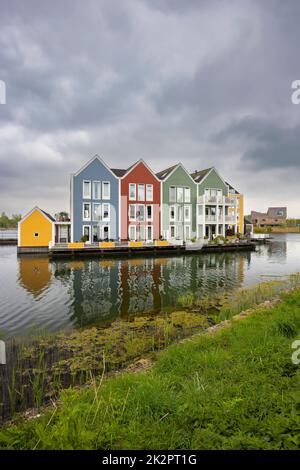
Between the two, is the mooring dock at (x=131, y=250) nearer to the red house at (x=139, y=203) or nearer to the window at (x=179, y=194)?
the red house at (x=139, y=203)

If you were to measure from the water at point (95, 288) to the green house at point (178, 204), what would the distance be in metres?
15.5

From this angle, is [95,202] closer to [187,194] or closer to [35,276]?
[187,194]

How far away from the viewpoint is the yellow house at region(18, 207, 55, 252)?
101 ft

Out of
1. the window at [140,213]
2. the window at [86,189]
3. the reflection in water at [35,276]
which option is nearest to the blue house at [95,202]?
the window at [86,189]

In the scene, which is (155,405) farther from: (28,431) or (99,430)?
(28,431)

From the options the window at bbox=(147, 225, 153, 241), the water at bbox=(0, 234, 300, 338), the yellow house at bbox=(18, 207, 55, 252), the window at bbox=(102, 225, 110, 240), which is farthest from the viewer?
the window at bbox=(147, 225, 153, 241)

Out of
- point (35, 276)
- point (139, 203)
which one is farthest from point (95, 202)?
point (35, 276)

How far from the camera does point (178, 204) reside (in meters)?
39.1

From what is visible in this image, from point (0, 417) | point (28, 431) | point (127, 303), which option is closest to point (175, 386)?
point (28, 431)

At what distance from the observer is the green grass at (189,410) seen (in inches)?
102

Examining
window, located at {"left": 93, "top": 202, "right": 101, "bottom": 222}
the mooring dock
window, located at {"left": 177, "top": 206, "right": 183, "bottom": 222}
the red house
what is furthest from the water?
window, located at {"left": 177, "top": 206, "right": 183, "bottom": 222}

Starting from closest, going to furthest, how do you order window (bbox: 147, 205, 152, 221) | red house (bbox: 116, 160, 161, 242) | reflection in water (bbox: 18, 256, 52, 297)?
reflection in water (bbox: 18, 256, 52, 297), red house (bbox: 116, 160, 161, 242), window (bbox: 147, 205, 152, 221)

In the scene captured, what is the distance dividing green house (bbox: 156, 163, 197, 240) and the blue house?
23.8 feet

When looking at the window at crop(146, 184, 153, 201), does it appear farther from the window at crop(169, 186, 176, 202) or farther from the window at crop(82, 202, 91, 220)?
the window at crop(82, 202, 91, 220)
